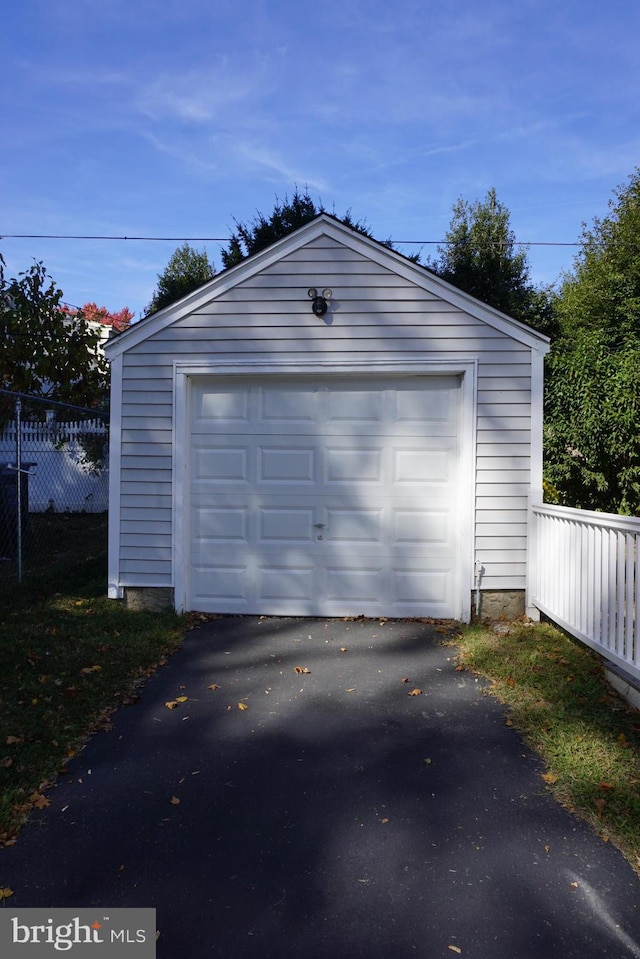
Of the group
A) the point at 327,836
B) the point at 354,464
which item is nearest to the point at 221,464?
the point at 354,464

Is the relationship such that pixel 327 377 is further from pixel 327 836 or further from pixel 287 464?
pixel 327 836

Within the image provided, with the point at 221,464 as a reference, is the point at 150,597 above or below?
below

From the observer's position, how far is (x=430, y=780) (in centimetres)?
307

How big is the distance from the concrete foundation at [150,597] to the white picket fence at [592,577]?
11.2 ft

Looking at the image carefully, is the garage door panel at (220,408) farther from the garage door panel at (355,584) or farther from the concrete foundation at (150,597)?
the garage door panel at (355,584)

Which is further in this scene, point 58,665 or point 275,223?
point 275,223

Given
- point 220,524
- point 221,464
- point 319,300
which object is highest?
point 319,300

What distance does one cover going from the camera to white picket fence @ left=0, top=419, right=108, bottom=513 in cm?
1226

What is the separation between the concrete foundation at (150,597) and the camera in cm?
600

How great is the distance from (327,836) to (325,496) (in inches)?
142

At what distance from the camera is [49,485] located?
12758 millimetres

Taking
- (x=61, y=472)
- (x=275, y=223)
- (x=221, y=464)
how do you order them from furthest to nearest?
1. (x=275, y=223)
2. (x=61, y=472)
3. (x=221, y=464)

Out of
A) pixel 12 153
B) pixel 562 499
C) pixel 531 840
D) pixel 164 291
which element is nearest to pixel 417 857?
pixel 531 840

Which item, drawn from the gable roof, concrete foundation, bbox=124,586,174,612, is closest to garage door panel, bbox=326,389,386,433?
the gable roof
